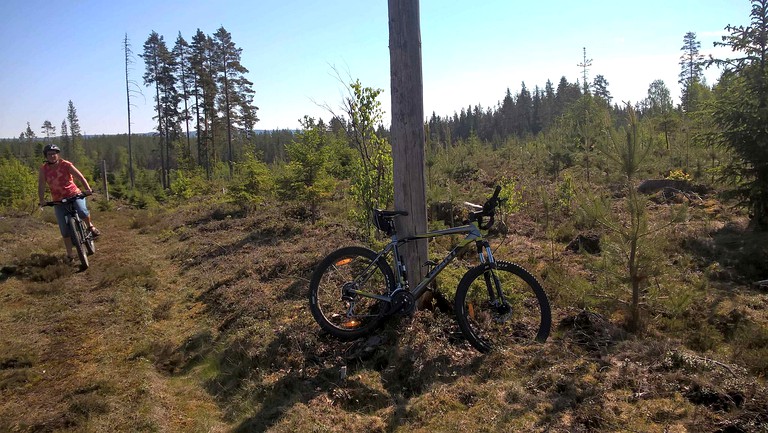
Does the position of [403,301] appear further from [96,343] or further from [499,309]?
[96,343]

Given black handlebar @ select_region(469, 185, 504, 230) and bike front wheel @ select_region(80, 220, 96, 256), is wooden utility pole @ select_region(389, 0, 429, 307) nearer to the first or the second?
black handlebar @ select_region(469, 185, 504, 230)

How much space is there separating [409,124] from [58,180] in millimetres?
6569

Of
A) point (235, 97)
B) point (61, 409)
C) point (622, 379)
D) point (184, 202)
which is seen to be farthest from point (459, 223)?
point (235, 97)

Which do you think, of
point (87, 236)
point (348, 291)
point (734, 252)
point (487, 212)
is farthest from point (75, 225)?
point (734, 252)

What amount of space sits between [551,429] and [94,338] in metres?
4.68

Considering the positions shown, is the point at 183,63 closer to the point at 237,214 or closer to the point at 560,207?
the point at 237,214

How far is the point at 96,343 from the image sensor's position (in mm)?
4551

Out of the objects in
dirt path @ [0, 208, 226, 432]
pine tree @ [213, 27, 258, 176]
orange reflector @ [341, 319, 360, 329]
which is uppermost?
pine tree @ [213, 27, 258, 176]

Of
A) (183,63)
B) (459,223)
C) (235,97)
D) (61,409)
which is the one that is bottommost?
(61,409)

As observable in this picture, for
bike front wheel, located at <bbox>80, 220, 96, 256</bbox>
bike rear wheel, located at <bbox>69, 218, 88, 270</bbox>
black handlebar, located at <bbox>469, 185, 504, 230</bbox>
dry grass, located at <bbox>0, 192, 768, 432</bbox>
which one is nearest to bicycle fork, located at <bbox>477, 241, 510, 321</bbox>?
black handlebar, located at <bbox>469, 185, 504, 230</bbox>

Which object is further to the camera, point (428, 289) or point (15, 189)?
point (15, 189)

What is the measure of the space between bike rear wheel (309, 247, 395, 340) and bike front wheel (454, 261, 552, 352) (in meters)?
0.77

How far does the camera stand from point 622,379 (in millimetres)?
3029

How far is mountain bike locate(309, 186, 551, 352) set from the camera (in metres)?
3.78
